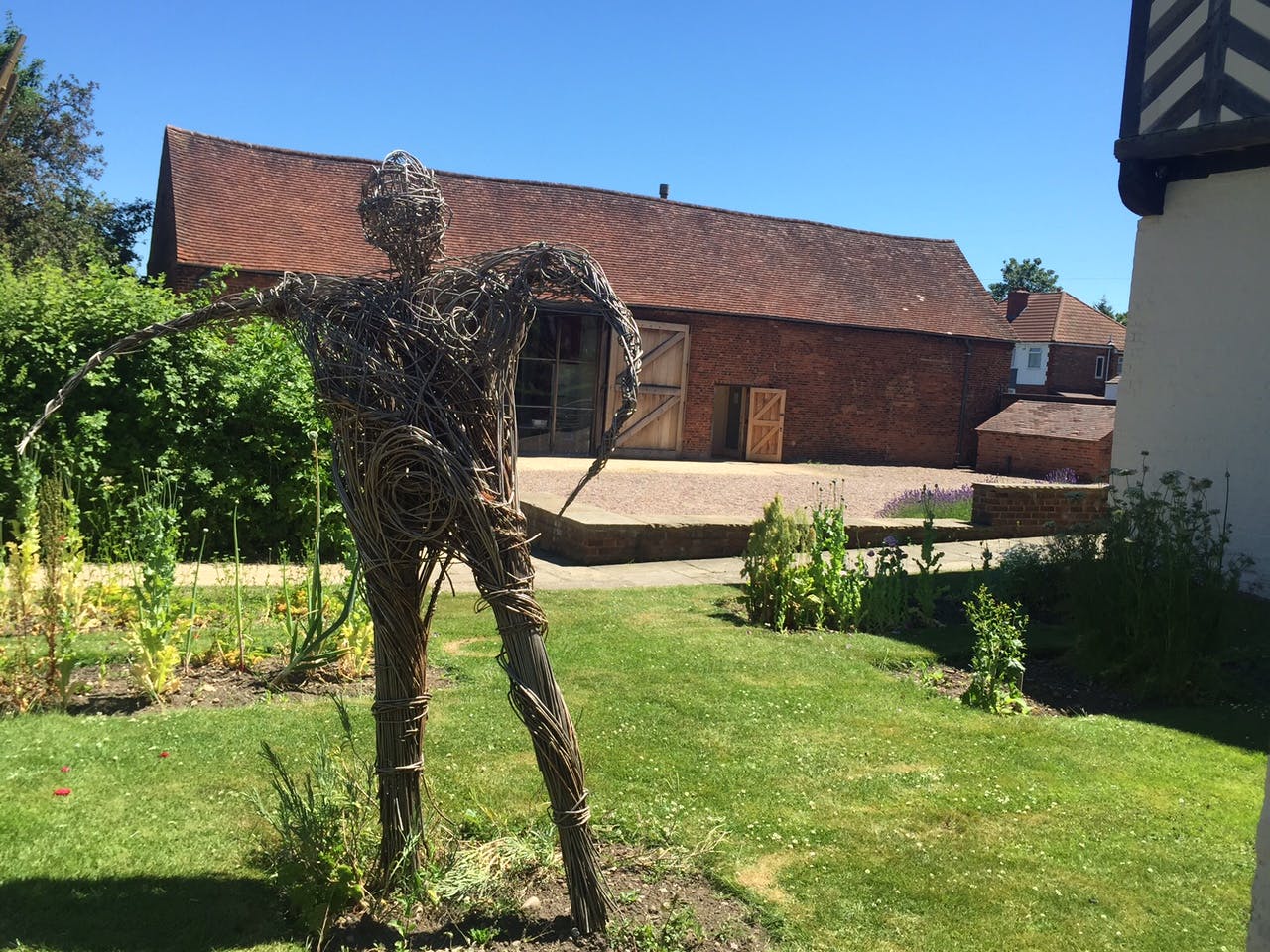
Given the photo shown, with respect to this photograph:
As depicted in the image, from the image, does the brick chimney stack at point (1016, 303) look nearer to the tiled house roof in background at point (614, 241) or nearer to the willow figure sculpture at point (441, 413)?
the tiled house roof in background at point (614, 241)

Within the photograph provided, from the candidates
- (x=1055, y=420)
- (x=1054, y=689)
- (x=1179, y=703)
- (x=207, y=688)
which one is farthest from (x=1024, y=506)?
(x=1055, y=420)

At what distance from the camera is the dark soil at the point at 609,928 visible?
3.10 m

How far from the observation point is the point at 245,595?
729cm

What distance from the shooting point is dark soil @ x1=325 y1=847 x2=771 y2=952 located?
310cm

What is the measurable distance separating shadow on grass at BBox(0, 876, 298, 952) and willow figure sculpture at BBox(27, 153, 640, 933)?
3.09ft

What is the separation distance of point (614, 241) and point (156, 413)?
16156 mm

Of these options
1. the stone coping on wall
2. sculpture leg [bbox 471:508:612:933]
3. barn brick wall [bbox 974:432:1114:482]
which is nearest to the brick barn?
barn brick wall [bbox 974:432:1114:482]

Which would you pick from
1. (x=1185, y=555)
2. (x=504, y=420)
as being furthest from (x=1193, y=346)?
(x=504, y=420)

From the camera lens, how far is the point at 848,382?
960 inches

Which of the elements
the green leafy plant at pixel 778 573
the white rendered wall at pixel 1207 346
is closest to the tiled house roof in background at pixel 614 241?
the green leafy plant at pixel 778 573

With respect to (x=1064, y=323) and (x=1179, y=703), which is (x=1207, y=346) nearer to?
(x=1179, y=703)

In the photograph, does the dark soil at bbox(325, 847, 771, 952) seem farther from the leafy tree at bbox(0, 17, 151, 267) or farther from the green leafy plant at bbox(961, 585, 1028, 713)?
the leafy tree at bbox(0, 17, 151, 267)

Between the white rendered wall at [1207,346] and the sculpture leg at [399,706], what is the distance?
25.4 ft

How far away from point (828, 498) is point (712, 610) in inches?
359
